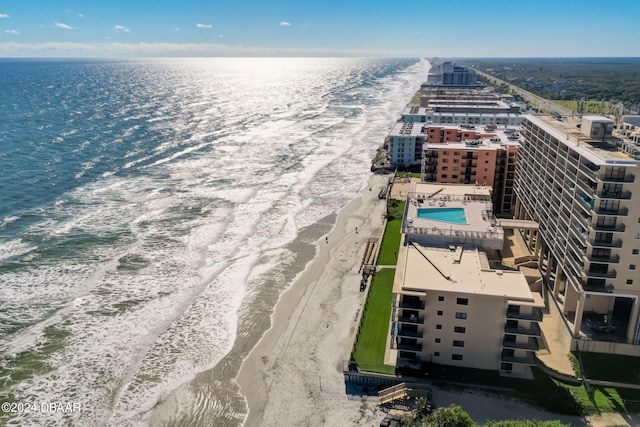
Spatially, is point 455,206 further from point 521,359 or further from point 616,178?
point 521,359

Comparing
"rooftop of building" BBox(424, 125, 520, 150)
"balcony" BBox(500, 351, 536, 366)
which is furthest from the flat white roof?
"rooftop of building" BBox(424, 125, 520, 150)

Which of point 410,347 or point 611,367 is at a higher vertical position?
point 410,347

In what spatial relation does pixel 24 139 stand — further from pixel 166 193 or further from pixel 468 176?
pixel 468 176

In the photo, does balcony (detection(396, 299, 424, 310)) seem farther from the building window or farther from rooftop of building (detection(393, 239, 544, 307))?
the building window

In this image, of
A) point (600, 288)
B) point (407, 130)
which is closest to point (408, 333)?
point (600, 288)

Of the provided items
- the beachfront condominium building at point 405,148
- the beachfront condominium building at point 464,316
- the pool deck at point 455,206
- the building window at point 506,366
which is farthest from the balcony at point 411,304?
the beachfront condominium building at point 405,148

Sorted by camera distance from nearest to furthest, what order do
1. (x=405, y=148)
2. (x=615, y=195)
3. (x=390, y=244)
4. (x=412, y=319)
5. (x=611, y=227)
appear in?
(x=615, y=195) → (x=611, y=227) → (x=412, y=319) → (x=390, y=244) → (x=405, y=148)

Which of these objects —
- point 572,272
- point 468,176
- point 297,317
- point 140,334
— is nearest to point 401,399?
point 297,317

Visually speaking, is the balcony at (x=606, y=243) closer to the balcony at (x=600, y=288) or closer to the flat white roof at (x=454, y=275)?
the balcony at (x=600, y=288)
